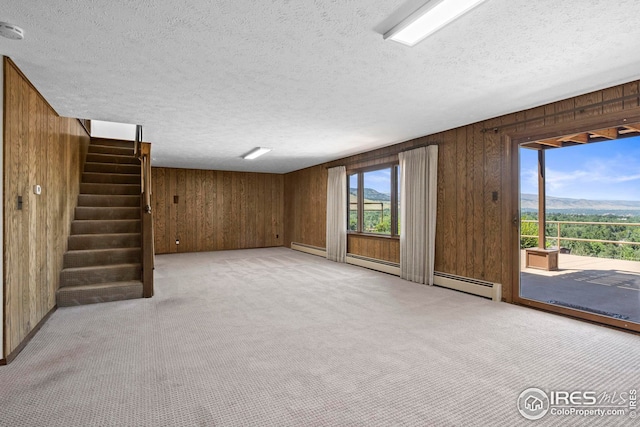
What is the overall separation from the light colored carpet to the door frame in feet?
0.55

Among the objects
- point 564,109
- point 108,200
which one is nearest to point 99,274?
point 108,200

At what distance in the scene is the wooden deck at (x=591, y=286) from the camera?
145 inches

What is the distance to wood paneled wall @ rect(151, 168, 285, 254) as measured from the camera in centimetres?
877

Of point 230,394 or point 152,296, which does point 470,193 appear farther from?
point 152,296

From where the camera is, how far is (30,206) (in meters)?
3.05

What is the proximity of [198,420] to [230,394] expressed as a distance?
0.89ft

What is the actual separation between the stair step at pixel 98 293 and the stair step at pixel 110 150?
358 centimetres

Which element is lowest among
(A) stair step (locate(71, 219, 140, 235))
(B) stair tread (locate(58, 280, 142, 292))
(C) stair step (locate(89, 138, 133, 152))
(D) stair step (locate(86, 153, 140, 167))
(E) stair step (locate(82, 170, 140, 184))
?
(B) stair tread (locate(58, 280, 142, 292))

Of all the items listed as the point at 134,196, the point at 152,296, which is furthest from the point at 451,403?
the point at 134,196

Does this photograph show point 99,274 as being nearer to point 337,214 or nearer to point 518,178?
point 337,214

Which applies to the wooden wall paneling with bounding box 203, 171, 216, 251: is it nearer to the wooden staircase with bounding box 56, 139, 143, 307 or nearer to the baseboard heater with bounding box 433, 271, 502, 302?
A: the wooden staircase with bounding box 56, 139, 143, 307

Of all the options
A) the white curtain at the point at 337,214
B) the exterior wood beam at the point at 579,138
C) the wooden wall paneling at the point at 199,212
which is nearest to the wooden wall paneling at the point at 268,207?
the wooden wall paneling at the point at 199,212
